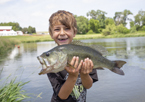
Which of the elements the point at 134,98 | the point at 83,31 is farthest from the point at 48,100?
the point at 83,31

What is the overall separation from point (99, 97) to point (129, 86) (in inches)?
55.4

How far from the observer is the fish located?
6.41ft

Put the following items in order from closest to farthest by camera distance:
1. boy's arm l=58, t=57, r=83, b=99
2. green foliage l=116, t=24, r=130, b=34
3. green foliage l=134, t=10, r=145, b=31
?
boy's arm l=58, t=57, r=83, b=99, green foliage l=116, t=24, r=130, b=34, green foliage l=134, t=10, r=145, b=31

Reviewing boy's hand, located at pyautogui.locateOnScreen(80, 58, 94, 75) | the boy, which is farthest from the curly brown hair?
boy's hand, located at pyautogui.locateOnScreen(80, 58, 94, 75)

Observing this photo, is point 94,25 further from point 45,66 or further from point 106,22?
point 45,66

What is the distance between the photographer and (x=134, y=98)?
5371 millimetres

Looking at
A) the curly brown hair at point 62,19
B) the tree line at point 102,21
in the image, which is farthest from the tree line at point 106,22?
the curly brown hair at point 62,19

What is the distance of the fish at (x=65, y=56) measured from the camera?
1954 millimetres

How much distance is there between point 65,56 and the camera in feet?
6.73

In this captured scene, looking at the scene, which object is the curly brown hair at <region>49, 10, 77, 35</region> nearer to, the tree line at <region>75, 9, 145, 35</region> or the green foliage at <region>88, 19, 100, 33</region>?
the tree line at <region>75, 9, 145, 35</region>

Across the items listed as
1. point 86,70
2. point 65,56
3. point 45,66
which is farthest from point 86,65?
point 45,66

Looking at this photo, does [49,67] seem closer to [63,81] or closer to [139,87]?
[63,81]

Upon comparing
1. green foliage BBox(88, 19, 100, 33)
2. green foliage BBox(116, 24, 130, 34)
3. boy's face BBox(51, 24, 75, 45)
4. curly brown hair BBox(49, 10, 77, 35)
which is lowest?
green foliage BBox(116, 24, 130, 34)

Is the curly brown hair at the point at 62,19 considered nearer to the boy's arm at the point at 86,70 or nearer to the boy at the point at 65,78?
the boy at the point at 65,78
